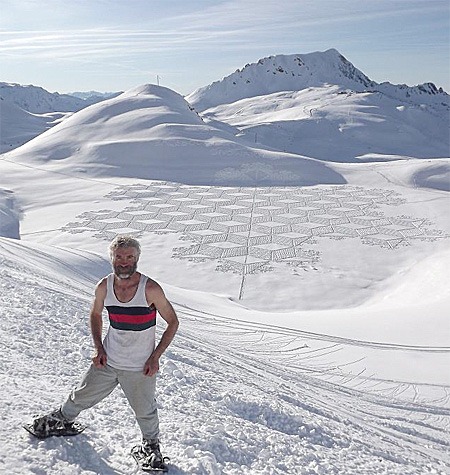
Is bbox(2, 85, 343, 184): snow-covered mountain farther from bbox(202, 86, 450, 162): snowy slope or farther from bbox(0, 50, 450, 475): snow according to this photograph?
bbox(202, 86, 450, 162): snowy slope

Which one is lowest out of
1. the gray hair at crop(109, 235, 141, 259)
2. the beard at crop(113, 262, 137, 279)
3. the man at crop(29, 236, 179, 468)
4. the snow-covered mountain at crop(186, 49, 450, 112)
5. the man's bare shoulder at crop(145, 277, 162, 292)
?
the man at crop(29, 236, 179, 468)

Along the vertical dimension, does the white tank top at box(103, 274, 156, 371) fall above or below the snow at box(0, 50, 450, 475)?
above

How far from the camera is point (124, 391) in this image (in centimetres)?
365

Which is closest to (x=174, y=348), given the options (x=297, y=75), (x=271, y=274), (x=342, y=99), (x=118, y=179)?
(x=271, y=274)

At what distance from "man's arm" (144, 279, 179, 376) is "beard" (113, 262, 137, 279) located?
0.42 feet

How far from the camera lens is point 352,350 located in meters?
10.5

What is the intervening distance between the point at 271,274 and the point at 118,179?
66.7ft

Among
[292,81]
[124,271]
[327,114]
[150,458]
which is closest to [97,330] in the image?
[124,271]

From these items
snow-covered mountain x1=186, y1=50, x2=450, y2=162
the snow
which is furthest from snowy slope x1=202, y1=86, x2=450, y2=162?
the snow

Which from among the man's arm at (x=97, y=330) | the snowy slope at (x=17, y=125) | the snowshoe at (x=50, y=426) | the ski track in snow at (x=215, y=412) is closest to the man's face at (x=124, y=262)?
the man's arm at (x=97, y=330)

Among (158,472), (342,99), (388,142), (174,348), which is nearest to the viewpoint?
(158,472)

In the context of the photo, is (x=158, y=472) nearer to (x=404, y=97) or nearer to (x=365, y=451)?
(x=365, y=451)

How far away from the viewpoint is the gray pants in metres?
3.57

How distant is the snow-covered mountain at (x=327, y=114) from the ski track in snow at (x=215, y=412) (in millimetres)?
66481
